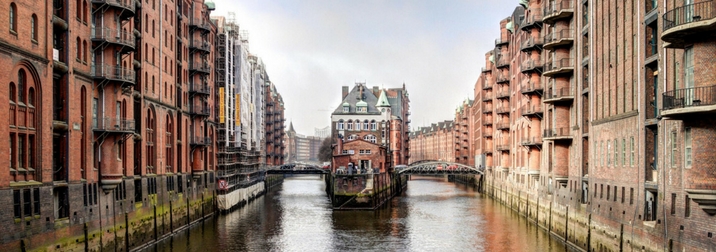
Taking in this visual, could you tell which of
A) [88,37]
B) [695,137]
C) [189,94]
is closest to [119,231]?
[88,37]

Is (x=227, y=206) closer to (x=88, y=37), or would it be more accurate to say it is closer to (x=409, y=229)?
(x=409, y=229)

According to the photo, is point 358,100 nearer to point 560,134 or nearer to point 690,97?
point 560,134

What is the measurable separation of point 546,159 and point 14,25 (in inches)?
1402

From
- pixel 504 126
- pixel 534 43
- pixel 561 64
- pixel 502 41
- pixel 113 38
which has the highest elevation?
pixel 502 41

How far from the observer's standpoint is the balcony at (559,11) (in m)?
43.3

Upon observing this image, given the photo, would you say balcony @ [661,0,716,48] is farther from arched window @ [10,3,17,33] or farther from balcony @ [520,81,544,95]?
balcony @ [520,81,544,95]

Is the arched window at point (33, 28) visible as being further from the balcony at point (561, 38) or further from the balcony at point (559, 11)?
the balcony at point (559, 11)

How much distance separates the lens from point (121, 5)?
3506 cm

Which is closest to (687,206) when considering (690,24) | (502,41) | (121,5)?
(690,24)

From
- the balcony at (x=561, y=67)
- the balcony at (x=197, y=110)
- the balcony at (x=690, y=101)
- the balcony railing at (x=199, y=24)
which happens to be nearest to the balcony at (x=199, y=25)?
the balcony railing at (x=199, y=24)

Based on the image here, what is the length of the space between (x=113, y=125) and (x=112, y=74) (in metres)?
2.60

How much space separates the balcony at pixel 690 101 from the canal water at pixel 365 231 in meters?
17.9

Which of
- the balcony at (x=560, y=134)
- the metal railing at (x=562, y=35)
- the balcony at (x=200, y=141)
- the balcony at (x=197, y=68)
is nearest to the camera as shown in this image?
the metal railing at (x=562, y=35)

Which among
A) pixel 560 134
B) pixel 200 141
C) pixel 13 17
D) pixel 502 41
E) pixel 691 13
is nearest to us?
pixel 691 13
